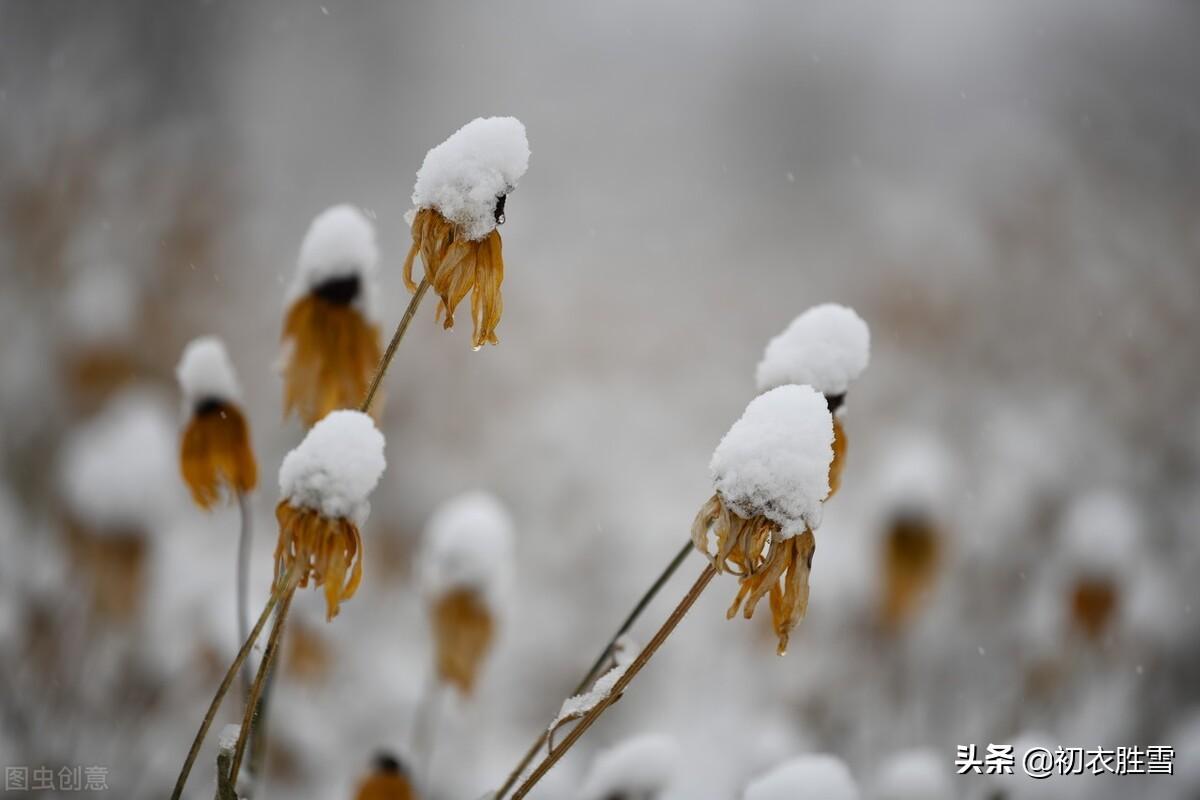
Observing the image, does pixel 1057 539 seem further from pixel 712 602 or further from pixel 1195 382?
pixel 712 602

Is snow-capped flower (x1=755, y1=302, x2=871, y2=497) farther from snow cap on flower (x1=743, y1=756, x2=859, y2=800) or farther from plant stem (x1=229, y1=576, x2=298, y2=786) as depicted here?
plant stem (x1=229, y1=576, x2=298, y2=786)

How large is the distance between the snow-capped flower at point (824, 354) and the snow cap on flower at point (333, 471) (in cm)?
34

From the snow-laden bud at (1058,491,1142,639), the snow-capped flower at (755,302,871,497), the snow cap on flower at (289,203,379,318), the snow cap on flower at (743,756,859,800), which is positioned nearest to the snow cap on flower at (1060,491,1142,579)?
the snow-laden bud at (1058,491,1142,639)

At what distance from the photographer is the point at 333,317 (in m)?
0.86

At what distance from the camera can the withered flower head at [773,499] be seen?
524mm

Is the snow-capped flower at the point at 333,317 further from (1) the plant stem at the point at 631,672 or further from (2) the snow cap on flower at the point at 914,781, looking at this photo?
(2) the snow cap on flower at the point at 914,781

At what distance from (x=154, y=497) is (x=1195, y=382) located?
365 cm

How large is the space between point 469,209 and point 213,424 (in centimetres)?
39

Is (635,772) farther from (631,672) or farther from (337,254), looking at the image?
(337,254)

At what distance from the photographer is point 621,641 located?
67 centimetres

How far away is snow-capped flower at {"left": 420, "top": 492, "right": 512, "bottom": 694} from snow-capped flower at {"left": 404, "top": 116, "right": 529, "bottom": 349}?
0.58 m

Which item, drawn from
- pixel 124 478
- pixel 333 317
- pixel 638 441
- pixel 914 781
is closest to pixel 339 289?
pixel 333 317

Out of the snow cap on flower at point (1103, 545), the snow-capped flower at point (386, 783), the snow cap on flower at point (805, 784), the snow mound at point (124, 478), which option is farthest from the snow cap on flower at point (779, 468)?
the snow mound at point (124, 478)

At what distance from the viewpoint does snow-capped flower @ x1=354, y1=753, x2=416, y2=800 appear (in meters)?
0.89
